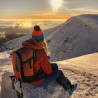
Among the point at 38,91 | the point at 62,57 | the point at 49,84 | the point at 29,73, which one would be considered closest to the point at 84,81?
the point at 49,84

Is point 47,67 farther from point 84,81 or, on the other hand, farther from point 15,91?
point 84,81

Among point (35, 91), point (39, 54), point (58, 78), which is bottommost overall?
point (35, 91)

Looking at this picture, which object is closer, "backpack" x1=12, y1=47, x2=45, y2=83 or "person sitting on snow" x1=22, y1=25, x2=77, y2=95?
"backpack" x1=12, y1=47, x2=45, y2=83

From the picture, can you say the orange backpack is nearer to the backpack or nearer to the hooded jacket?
the backpack

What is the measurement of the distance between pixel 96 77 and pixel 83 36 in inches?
610

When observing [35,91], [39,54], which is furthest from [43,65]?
[35,91]

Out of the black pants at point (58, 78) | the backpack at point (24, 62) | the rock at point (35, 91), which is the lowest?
the rock at point (35, 91)

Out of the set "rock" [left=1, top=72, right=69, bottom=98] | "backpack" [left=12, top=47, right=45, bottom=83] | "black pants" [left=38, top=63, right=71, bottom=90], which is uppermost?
"backpack" [left=12, top=47, right=45, bottom=83]

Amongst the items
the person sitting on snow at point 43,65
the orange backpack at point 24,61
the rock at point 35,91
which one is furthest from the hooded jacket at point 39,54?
the rock at point 35,91

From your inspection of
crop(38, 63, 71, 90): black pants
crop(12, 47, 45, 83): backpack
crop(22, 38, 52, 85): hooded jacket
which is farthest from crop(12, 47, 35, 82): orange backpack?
crop(38, 63, 71, 90): black pants

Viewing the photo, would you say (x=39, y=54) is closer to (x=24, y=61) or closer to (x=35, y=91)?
(x=24, y=61)

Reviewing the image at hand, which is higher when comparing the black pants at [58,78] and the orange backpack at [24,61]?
the orange backpack at [24,61]

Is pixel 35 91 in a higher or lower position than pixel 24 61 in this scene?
lower

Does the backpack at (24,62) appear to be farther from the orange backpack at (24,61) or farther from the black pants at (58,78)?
the black pants at (58,78)
